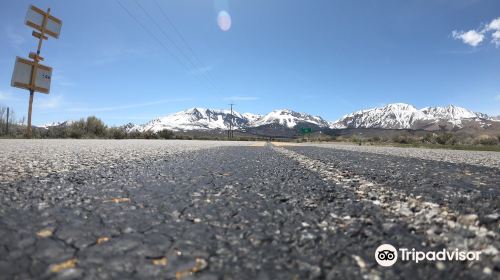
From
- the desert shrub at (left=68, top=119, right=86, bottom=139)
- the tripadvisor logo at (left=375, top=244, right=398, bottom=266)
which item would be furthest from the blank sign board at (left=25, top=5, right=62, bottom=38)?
the tripadvisor logo at (left=375, top=244, right=398, bottom=266)

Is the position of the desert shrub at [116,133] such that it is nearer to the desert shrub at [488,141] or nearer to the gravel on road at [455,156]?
the gravel on road at [455,156]

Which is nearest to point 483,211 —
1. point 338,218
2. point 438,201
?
point 438,201

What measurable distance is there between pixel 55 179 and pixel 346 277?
370 cm

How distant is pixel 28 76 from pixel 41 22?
471 cm

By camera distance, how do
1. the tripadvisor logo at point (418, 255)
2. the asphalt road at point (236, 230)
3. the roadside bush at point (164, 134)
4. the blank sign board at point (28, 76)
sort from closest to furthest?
the asphalt road at point (236, 230)
the tripadvisor logo at point (418, 255)
the blank sign board at point (28, 76)
the roadside bush at point (164, 134)

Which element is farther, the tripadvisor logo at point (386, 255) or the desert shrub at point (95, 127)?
the desert shrub at point (95, 127)

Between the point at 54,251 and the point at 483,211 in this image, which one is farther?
the point at 483,211

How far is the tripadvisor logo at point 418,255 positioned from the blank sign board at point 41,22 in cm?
3035

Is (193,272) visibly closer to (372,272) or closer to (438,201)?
(372,272)

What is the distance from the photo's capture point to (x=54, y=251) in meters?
1.51

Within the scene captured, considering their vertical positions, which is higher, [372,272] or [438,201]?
[438,201]

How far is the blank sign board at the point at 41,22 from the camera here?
23594mm

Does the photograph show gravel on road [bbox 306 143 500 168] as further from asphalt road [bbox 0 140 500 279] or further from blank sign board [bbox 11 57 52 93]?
blank sign board [bbox 11 57 52 93]

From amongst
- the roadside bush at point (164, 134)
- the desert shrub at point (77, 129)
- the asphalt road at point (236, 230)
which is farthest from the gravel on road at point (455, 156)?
the roadside bush at point (164, 134)
